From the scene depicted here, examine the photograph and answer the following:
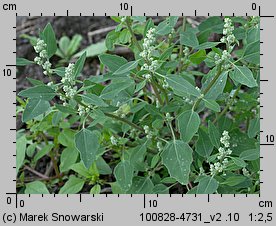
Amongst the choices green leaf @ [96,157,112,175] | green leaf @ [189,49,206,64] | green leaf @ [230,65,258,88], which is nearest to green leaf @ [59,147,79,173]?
green leaf @ [96,157,112,175]

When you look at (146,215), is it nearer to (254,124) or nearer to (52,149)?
(254,124)

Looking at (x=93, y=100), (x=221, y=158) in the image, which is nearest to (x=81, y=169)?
(x=93, y=100)

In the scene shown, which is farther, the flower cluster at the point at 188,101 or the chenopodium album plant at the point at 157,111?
the flower cluster at the point at 188,101

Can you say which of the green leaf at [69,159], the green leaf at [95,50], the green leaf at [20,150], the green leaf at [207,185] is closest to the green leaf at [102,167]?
the green leaf at [69,159]

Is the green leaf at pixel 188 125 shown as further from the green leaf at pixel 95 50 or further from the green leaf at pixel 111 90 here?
the green leaf at pixel 95 50

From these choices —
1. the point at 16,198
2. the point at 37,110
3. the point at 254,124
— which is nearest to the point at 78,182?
the point at 16,198

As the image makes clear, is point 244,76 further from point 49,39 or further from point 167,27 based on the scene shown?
point 49,39

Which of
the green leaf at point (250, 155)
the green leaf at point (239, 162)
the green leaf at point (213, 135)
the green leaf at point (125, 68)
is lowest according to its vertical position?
the green leaf at point (239, 162)

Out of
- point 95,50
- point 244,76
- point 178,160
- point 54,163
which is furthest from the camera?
point 95,50
